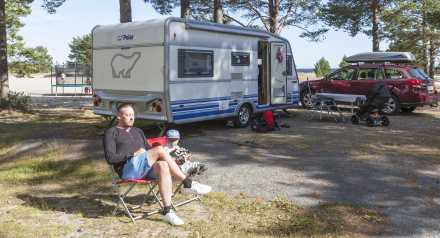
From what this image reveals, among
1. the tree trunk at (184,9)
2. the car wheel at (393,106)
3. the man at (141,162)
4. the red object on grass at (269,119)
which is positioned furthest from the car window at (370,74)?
the man at (141,162)

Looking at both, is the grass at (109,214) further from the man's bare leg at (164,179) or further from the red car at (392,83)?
the red car at (392,83)

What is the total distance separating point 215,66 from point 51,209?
6187 mm

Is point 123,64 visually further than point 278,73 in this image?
No

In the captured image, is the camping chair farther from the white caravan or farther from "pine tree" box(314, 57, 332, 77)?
"pine tree" box(314, 57, 332, 77)

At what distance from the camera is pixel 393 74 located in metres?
15.6

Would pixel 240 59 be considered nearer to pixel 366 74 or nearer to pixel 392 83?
pixel 392 83

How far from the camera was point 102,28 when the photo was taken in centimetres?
1116

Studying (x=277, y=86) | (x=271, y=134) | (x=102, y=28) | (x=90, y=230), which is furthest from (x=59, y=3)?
(x=90, y=230)

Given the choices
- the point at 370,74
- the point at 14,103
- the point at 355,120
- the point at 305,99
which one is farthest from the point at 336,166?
the point at 14,103

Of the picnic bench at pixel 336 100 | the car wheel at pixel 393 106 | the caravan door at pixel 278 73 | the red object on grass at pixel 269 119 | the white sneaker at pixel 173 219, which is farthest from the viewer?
the car wheel at pixel 393 106

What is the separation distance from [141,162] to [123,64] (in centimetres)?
576

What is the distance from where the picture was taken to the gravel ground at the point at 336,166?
6.08 metres

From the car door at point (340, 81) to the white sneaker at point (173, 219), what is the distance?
1238 cm

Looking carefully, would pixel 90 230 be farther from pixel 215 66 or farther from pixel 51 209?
pixel 215 66
